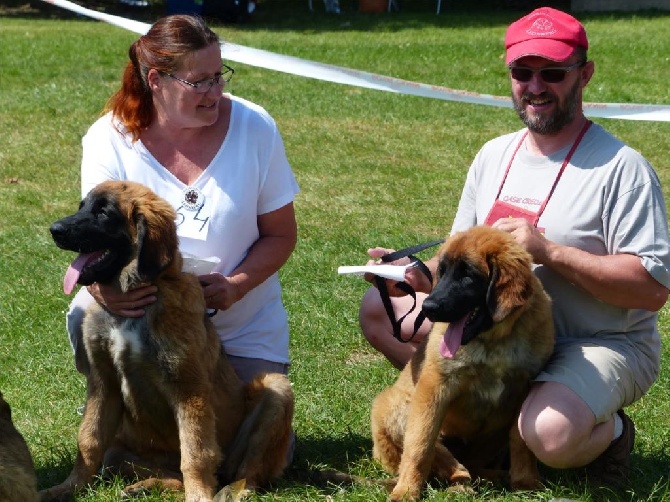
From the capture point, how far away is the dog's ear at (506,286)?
3.96m

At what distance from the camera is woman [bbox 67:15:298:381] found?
15.1ft

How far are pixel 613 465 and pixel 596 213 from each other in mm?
1100

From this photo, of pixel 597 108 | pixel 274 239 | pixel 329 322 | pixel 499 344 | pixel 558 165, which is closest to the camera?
pixel 499 344

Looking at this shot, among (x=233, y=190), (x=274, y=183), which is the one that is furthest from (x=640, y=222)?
(x=233, y=190)

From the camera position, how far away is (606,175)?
4344 mm

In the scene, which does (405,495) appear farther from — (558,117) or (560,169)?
(558,117)

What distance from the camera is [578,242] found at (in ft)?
14.4

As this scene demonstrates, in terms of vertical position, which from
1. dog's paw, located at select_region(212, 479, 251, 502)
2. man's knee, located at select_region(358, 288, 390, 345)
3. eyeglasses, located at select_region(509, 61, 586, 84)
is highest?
eyeglasses, located at select_region(509, 61, 586, 84)

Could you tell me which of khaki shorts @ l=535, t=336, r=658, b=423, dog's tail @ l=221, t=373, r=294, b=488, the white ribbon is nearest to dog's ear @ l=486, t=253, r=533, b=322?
khaki shorts @ l=535, t=336, r=658, b=423

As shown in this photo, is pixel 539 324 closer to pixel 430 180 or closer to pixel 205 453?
pixel 205 453

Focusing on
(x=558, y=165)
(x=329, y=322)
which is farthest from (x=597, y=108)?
(x=558, y=165)

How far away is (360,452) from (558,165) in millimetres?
1631

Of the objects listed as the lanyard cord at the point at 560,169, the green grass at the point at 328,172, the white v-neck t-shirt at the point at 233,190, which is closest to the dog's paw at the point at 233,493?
the green grass at the point at 328,172

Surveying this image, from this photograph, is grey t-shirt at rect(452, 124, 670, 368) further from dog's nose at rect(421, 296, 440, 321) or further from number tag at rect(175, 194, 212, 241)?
number tag at rect(175, 194, 212, 241)
